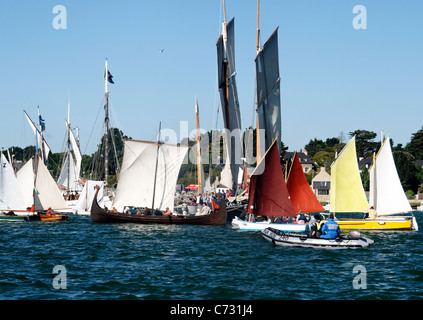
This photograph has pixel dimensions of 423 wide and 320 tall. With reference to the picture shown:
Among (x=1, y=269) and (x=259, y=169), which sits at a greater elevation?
(x=259, y=169)

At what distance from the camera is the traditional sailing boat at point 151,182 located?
57594mm

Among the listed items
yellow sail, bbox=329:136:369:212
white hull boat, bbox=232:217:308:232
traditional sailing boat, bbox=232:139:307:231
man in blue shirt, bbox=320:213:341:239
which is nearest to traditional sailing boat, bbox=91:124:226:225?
white hull boat, bbox=232:217:308:232

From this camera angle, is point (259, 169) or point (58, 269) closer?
point (58, 269)

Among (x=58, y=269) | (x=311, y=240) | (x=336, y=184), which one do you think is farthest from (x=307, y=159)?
(x=58, y=269)

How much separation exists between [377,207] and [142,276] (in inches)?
1272

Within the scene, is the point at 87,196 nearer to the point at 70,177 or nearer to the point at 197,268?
the point at 70,177

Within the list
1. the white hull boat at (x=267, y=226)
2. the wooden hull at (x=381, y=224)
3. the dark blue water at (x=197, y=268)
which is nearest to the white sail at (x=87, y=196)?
the dark blue water at (x=197, y=268)

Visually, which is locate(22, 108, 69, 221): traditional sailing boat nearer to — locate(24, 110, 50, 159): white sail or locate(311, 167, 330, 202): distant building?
locate(24, 110, 50, 159): white sail

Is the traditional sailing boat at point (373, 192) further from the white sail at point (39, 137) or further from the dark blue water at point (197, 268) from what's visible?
the white sail at point (39, 137)

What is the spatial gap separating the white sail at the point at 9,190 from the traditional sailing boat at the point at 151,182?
10552 mm

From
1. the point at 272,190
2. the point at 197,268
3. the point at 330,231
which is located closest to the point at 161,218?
the point at 272,190
